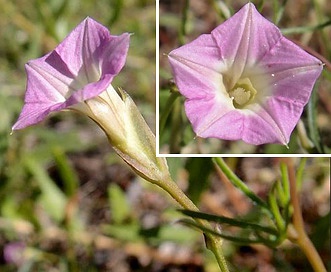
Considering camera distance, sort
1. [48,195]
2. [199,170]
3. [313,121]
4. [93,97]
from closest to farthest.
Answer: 1. [93,97]
2. [313,121]
3. [199,170]
4. [48,195]

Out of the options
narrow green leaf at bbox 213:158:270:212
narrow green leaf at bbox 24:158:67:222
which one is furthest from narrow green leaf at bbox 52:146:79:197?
narrow green leaf at bbox 213:158:270:212

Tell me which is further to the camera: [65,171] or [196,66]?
[65,171]

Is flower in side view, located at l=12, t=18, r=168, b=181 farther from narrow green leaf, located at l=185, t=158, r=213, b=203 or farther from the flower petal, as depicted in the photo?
narrow green leaf, located at l=185, t=158, r=213, b=203

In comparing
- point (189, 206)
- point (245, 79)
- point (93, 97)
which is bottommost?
point (189, 206)

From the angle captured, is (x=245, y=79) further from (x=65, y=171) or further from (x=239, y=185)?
(x=65, y=171)

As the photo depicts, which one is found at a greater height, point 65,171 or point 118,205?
point 65,171

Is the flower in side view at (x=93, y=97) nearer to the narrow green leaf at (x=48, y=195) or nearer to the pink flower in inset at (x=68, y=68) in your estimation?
the pink flower in inset at (x=68, y=68)

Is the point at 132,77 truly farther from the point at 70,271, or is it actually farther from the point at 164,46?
the point at 70,271

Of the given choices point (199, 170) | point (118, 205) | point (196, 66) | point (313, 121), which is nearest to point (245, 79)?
point (196, 66)
